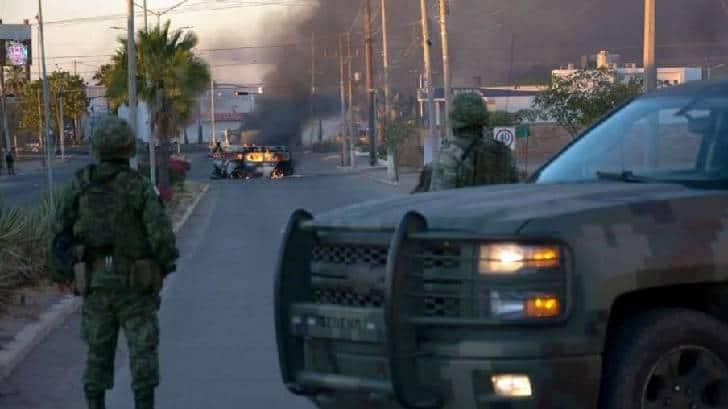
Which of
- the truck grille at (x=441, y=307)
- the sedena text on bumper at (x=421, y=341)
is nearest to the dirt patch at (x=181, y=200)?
the sedena text on bumper at (x=421, y=341)

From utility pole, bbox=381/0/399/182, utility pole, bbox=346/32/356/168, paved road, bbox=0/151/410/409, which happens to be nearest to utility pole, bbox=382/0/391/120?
utility pole, bbox=381/0/399/182

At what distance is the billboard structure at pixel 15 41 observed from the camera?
3412 cm

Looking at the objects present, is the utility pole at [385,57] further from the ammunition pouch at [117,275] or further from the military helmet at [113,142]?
the ammunition pouch at [117,275]

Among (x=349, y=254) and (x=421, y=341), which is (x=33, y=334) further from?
(x=421, y=341)

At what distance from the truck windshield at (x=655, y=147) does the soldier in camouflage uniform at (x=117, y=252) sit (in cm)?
203

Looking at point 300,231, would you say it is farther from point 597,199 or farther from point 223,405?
point 223,405

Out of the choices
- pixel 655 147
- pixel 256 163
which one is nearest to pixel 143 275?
pixel 655 147

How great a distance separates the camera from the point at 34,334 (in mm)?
10477

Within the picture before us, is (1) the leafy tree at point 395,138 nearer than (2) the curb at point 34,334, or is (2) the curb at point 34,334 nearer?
(2) the curb at point 34,334

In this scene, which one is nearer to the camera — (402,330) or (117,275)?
(402,330)

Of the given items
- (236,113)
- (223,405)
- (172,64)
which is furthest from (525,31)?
(223,405)

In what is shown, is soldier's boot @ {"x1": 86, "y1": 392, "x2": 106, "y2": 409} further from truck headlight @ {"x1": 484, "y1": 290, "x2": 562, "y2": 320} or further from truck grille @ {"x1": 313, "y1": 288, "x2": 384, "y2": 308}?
truck headlight @ {"x1": 484, "y1": 290, "x2": 562, "y2": 320}

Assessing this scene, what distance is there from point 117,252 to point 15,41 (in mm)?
30678

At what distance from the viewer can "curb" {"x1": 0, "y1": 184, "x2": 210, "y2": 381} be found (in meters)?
9.12
